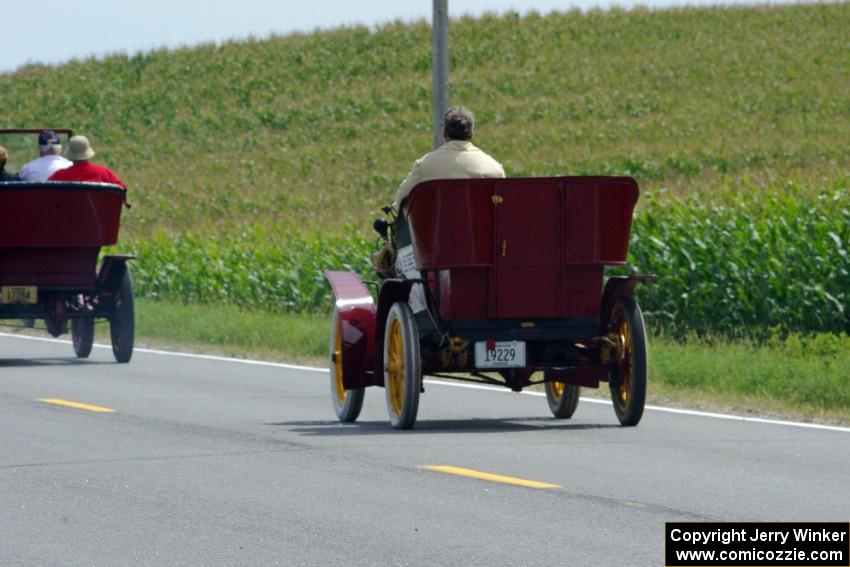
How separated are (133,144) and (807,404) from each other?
54255 millimetres

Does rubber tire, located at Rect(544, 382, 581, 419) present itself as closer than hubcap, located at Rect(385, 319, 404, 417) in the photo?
No

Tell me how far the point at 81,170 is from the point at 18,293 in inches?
57.9

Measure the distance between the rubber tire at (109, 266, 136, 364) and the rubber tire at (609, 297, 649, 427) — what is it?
7.72 m

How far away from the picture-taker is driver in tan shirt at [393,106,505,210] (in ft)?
42.8

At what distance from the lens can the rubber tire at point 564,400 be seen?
1402cm

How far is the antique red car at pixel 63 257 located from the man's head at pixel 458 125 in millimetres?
6723

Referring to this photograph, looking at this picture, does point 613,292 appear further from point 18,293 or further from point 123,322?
point 18,293

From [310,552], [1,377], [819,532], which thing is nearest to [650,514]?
[819,532]

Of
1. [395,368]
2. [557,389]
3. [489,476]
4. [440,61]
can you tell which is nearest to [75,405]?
[395,368]

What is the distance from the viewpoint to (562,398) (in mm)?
14172

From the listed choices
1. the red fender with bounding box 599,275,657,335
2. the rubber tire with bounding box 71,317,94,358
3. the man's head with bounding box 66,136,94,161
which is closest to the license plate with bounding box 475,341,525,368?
the red fender with bounding box 599,275,657,335

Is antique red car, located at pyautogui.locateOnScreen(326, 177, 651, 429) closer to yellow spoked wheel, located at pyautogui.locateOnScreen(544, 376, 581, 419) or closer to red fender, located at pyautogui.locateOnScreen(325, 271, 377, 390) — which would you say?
red fender, located at pyautogui.locateOnScreen(325, 271, 377, 390)

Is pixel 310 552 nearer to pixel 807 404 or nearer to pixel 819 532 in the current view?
pixel 819 532

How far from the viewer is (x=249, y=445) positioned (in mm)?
12109
